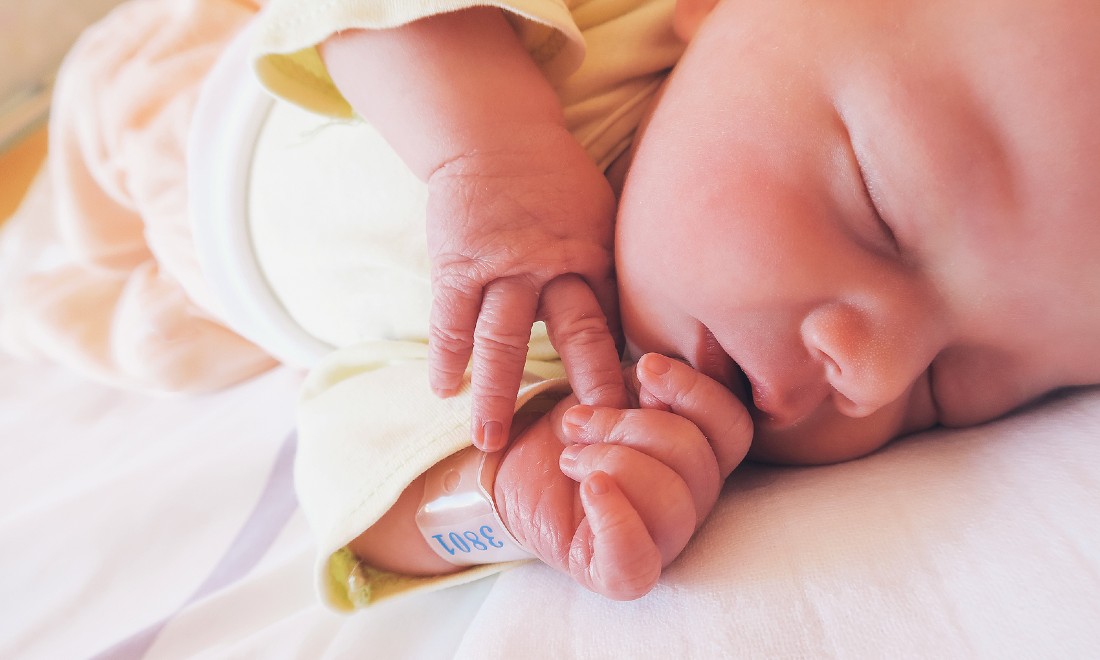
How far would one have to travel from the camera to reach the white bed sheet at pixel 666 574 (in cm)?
51

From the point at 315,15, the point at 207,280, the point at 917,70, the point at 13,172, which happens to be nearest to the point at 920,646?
the point at 917,70

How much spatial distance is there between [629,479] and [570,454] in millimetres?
58

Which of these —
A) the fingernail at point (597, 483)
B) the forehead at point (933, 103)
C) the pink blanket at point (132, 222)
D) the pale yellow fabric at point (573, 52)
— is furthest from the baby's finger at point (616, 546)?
the pink blanket at point (132, 222)

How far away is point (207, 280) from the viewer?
1.03m

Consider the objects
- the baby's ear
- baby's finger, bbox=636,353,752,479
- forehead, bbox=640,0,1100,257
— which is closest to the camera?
forehead, bbox=640,0,1100,257

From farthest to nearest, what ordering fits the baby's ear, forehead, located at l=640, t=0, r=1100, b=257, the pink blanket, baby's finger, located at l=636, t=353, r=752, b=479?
the pink blanket → the baby's ear → baby's finger, located at l=636, t=353, r=752, b=479 → forehead, located at l=640, t=0, r=1100, b=257

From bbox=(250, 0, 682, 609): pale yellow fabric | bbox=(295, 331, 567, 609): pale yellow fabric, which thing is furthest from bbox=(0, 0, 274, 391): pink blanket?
bbox=(295, 331, 567, 609): pale yellow fabric

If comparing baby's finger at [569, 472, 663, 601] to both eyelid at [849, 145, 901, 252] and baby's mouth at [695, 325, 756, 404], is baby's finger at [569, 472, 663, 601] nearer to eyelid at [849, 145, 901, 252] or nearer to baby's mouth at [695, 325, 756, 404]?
baby's mouth at [695, 325, 756, 404]

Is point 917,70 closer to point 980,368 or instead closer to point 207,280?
point 980,368

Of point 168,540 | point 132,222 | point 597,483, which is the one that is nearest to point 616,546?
point 597,483

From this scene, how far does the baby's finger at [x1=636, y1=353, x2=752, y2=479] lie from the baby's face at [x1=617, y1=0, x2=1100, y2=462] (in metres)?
0.03

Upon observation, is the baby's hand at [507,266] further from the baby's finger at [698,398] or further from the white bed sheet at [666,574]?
the white bed sheet at [666,574]

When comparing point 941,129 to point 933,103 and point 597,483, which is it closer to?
point 933,103

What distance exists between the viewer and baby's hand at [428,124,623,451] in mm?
660
